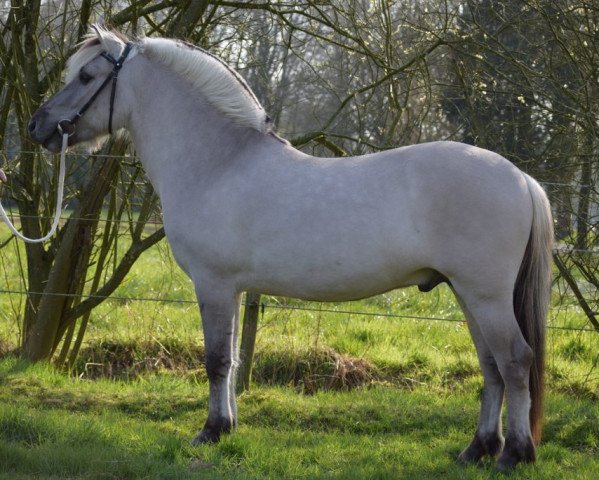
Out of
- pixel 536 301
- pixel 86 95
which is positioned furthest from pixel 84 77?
pixel 536 301

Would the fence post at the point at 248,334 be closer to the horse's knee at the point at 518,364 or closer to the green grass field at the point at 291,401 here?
the green grass field at the point at 291,401

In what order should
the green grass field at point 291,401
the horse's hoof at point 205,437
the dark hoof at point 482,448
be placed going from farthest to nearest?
1. the horse's hoof at point 205,437
2. the dark hoof at point 482,448
3. the green grass field at point 291,401

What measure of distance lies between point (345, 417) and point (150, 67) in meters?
2.62

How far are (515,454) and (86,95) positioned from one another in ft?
10.3

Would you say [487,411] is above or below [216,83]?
below

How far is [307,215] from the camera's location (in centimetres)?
425

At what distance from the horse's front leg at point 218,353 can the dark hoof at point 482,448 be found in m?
1.36

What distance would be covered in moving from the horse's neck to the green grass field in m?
1.53

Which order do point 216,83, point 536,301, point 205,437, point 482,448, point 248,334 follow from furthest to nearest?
1. point 248,334
2. point 216,83
3. point 205,437
4. point 482,448
5. point 536,301

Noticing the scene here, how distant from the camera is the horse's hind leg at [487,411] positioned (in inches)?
173

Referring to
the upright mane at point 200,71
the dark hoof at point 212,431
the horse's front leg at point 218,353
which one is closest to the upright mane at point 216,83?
the upright mane at point 200,71

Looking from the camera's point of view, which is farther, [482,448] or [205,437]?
[205,437]

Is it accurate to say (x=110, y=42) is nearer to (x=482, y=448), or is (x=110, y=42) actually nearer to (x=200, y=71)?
(x=200, y=71)

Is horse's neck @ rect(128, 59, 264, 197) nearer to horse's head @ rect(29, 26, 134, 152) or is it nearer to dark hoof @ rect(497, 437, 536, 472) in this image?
horse's head @ rect(29, 26, 134, 152)
